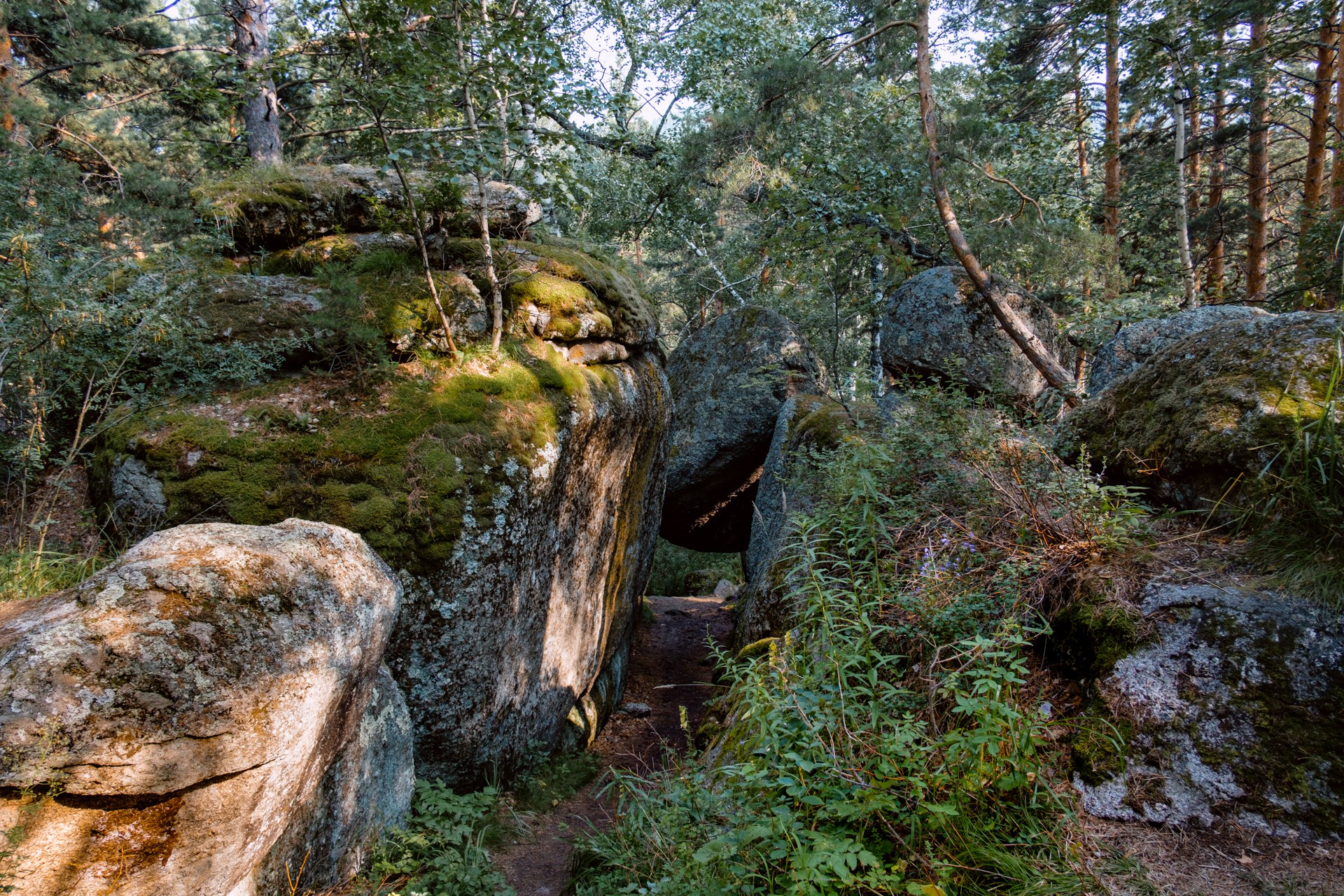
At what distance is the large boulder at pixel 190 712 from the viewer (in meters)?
2.34

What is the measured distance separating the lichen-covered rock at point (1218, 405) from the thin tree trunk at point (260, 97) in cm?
925

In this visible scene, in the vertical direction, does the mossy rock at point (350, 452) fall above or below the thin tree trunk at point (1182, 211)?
below

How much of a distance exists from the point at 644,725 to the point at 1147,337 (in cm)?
742

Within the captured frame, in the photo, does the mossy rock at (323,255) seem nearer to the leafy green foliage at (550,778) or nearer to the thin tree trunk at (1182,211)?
the leafy green foliage at (550,778)

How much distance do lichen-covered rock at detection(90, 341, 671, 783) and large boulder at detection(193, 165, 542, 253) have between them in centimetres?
158

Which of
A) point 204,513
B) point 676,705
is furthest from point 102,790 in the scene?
point 676,705

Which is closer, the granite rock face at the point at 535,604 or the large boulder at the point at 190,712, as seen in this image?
the large boulder at the point at 190,712

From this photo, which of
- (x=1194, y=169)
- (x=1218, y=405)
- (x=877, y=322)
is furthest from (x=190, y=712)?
(x=1194, y=169)

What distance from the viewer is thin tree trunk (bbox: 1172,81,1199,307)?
1002cm

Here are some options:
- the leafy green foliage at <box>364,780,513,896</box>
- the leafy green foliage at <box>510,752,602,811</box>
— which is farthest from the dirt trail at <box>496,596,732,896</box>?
the leafy green foliage at <box>364,780,513,896</box>

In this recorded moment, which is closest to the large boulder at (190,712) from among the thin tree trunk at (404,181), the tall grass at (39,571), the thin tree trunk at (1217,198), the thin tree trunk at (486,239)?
the tall grass at (39,571)

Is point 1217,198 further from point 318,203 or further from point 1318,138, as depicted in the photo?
point 318,203

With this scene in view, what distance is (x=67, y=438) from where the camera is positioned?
4.61 metres

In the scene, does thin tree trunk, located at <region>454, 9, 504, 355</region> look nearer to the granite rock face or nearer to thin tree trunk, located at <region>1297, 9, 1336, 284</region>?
the granite rock face
